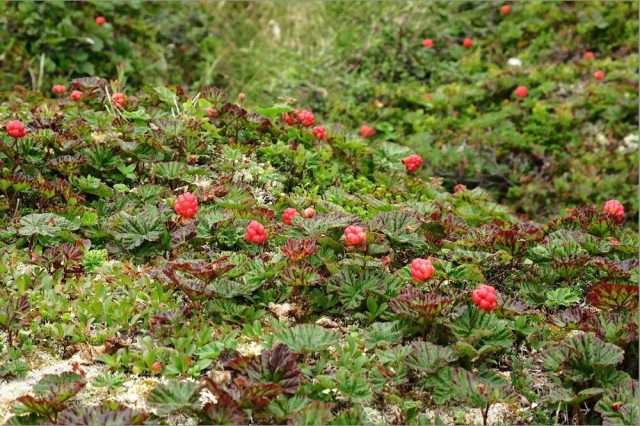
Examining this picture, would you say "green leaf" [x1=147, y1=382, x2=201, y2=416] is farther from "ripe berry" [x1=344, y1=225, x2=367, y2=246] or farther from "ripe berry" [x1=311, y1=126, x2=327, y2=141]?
"ripe berry" [x1=311, y1=126, x2=327, y2=141]

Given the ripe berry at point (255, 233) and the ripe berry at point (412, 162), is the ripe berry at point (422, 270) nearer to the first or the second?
the ripe berry at point (255, 233)

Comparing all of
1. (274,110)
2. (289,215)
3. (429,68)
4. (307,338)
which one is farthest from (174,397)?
(429,68)

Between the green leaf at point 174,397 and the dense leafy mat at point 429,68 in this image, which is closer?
the green leaf at point 174,397

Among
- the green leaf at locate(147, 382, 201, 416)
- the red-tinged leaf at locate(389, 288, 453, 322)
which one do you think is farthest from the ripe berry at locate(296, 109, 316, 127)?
the green leaf at locate(147, 382, 201, 416)

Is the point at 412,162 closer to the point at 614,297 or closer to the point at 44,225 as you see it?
the point at 614,297

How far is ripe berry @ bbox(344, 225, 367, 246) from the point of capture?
2885 millimetres

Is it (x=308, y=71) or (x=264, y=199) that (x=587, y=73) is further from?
(x=264, y=199)

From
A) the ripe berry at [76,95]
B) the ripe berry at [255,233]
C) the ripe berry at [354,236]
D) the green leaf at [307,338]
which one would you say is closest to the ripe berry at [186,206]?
the ripe berry at [255,233]

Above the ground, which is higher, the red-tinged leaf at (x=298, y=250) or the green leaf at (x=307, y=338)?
the red-tinged leaf at (x=298, y=250)

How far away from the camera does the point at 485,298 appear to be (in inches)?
102

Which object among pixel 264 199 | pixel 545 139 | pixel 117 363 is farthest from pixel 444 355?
pixel 545 139

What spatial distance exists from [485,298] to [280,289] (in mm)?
759

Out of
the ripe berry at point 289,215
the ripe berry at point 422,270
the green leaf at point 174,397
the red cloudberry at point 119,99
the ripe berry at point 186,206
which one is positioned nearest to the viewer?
the green leaf at point 174,397

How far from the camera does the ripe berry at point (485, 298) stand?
8.49 ft
